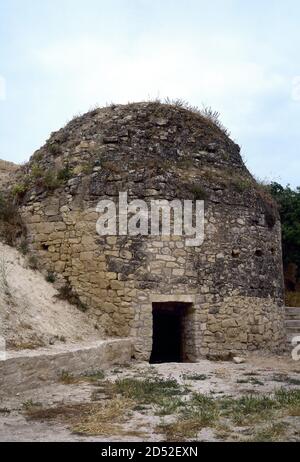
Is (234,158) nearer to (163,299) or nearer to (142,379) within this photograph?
(163,299)

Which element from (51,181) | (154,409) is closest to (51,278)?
(51,181)

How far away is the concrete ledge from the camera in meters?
6.30

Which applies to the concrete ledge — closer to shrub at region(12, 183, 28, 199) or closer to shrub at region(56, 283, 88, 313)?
shrub at region(56, 283, 88, 313)

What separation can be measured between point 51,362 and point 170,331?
5.04 m

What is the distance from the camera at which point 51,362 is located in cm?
701

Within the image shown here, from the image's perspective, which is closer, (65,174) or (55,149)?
(65,174)

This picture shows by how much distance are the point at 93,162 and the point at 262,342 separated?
5.00 meters

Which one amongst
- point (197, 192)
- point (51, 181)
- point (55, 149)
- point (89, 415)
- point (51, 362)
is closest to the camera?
point (89, 415)

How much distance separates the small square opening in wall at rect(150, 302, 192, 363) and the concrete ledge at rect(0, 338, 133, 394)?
69.2 inches

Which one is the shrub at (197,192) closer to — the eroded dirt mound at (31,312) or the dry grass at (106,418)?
the eroded dirt mound at (31,312)

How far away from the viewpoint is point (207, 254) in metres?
10.3

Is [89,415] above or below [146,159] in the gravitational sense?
below

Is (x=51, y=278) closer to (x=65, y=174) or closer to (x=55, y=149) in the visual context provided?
(x=65, y=174)

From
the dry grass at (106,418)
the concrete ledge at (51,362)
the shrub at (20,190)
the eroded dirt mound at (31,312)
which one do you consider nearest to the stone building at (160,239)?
the shrub at (20,190)
